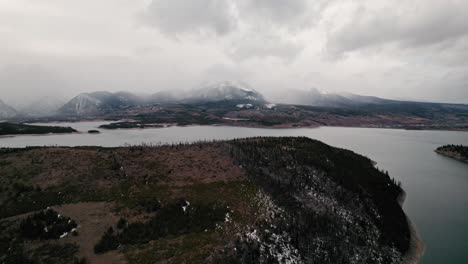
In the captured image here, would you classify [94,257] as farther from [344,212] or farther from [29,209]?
[344,212]

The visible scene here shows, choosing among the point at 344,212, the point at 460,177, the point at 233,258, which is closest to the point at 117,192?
the point at 233,258

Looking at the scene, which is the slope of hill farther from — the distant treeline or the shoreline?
the distant treeline

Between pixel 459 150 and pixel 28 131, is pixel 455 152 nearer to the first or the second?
pixel 459 150

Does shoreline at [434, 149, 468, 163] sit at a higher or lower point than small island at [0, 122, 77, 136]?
lower

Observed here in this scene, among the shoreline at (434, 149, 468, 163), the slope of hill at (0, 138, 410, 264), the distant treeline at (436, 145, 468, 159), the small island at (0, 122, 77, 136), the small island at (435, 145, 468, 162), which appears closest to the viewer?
the slope of hill at (0, 138, 410, 264)

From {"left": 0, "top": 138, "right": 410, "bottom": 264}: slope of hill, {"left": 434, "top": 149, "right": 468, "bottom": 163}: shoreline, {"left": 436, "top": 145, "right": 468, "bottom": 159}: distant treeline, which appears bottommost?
{"left": 434, "top": 149, "right": 468, "bottom": 163}: shoreline

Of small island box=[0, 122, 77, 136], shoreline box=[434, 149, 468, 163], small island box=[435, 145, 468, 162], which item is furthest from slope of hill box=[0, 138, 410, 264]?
small island box=[0, 122, 77, 136]

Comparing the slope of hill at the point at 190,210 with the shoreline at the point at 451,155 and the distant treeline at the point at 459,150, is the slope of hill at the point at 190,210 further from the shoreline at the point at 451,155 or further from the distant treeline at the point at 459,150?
the distant treeline at the point at 459,150

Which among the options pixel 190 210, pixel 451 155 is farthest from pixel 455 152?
pixel 190 210

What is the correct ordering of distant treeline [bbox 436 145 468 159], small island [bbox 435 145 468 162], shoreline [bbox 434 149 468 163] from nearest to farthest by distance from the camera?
shoreline [bbox 434 149 468 163]
small island [bbox 435 145 468 162]
distant treeline [bbox 436 145 468 159]
